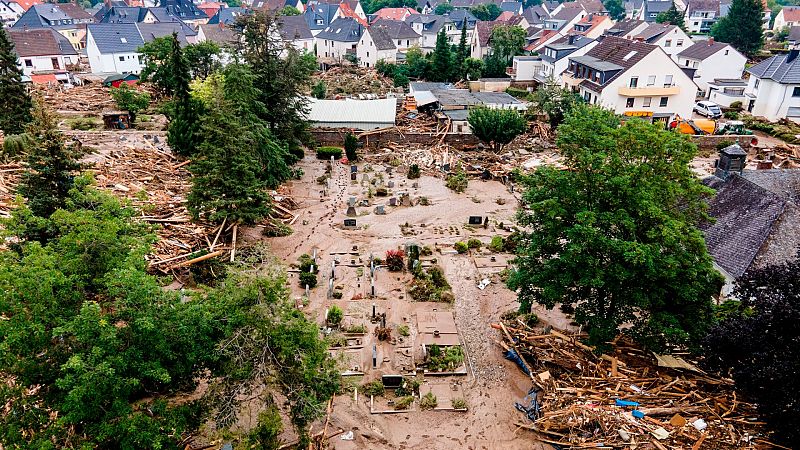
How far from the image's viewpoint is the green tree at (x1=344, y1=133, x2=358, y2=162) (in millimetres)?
45469

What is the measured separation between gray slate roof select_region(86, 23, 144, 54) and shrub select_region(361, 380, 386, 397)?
7453cm

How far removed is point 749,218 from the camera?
23.8m

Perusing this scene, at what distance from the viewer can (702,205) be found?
20.2 meters

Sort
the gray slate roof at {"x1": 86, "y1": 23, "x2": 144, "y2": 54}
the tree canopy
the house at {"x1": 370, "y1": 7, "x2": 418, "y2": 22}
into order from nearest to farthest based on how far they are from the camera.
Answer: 1. the tree canopy
2. the gray slate roof at {"x1": 86, "y1": 23, "x2": 144, "y2": 54}
3. the house at {"x1": 370, "y1": 7, "x2": 418, "y2": 22}

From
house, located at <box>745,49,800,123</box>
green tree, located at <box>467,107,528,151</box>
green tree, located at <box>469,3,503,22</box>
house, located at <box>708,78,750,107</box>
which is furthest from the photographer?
green tree, located at <box>469,3,503,22</box>

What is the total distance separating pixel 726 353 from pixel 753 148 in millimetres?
38537

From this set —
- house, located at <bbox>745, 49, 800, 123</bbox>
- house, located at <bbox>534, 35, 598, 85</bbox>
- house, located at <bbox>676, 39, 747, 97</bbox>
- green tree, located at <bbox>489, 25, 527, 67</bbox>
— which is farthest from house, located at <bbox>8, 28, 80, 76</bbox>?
house, located at <bbox>745, 49, 800, 123</bbox>

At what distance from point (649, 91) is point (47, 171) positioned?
163 feet

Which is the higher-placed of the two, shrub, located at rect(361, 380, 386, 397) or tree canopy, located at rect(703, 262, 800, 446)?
tree canopy, located at rect(703, 262, 800, 446)

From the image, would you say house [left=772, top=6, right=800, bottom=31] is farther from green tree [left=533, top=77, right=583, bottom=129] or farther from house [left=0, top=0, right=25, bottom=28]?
house [left=0, top=0, right=25, bottom=28]

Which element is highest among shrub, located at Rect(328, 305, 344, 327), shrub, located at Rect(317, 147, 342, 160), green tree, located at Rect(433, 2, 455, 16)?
green tree, located at Rect(433, 2, 455, 16)

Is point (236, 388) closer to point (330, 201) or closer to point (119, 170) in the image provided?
point (330, 201)

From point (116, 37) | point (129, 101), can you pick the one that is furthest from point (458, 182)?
point (116, 37)

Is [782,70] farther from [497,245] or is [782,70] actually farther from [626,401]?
[626,401]
